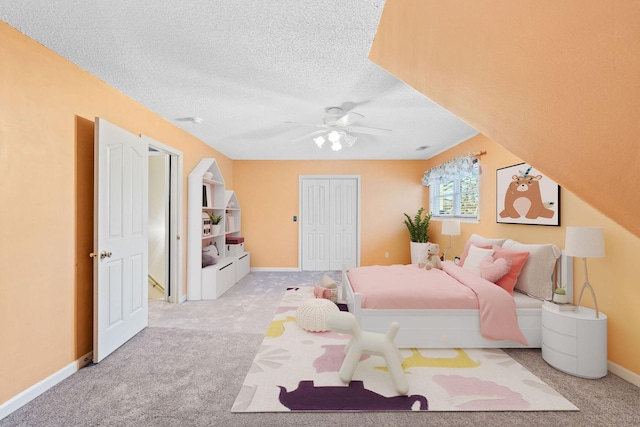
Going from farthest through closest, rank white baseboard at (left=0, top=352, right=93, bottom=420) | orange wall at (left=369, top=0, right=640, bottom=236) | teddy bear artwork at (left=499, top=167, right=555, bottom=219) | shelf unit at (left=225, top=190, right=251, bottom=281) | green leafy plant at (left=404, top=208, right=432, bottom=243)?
green leafy plant at (left=404, top=208, right=432, bottom=243)
shelf unit at (left=225, top=190, right=251, bottom=281)
teddy bear artwork at (left=499, top=167, right=555, bottom=219)
white baseboard at (left=0, top=352, right=93, bottom=420)
orange wall at (left=369, top=0, right=640, bottom=236)

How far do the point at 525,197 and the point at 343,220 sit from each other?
11.3ft

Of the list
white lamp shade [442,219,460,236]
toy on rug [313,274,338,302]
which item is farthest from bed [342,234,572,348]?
white lamp shade [442,219,460,236]

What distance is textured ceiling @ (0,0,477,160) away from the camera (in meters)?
1.68

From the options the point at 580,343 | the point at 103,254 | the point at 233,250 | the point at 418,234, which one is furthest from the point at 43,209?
the point at 418,234

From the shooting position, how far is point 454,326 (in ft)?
8.60

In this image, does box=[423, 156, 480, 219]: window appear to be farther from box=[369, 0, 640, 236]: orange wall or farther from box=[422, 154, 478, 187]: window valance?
box=[369, 0, 640, 236]: orange wall

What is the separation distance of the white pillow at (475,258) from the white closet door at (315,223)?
3.17 metres

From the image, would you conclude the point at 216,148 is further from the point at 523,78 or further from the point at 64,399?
the point at 523,78

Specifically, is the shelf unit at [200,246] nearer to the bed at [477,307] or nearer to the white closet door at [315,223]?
the white closet door at [315,223]

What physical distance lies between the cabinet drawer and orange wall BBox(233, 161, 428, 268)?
3.74 meters

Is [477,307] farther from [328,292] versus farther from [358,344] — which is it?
[328,292]

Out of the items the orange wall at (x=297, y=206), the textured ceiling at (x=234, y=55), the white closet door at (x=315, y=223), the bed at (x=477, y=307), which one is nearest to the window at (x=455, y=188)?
the orange wall at (x=297, y=206)

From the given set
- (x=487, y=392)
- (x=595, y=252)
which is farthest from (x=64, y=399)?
(x=595, y=252)

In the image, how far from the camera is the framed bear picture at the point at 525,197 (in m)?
2.87
